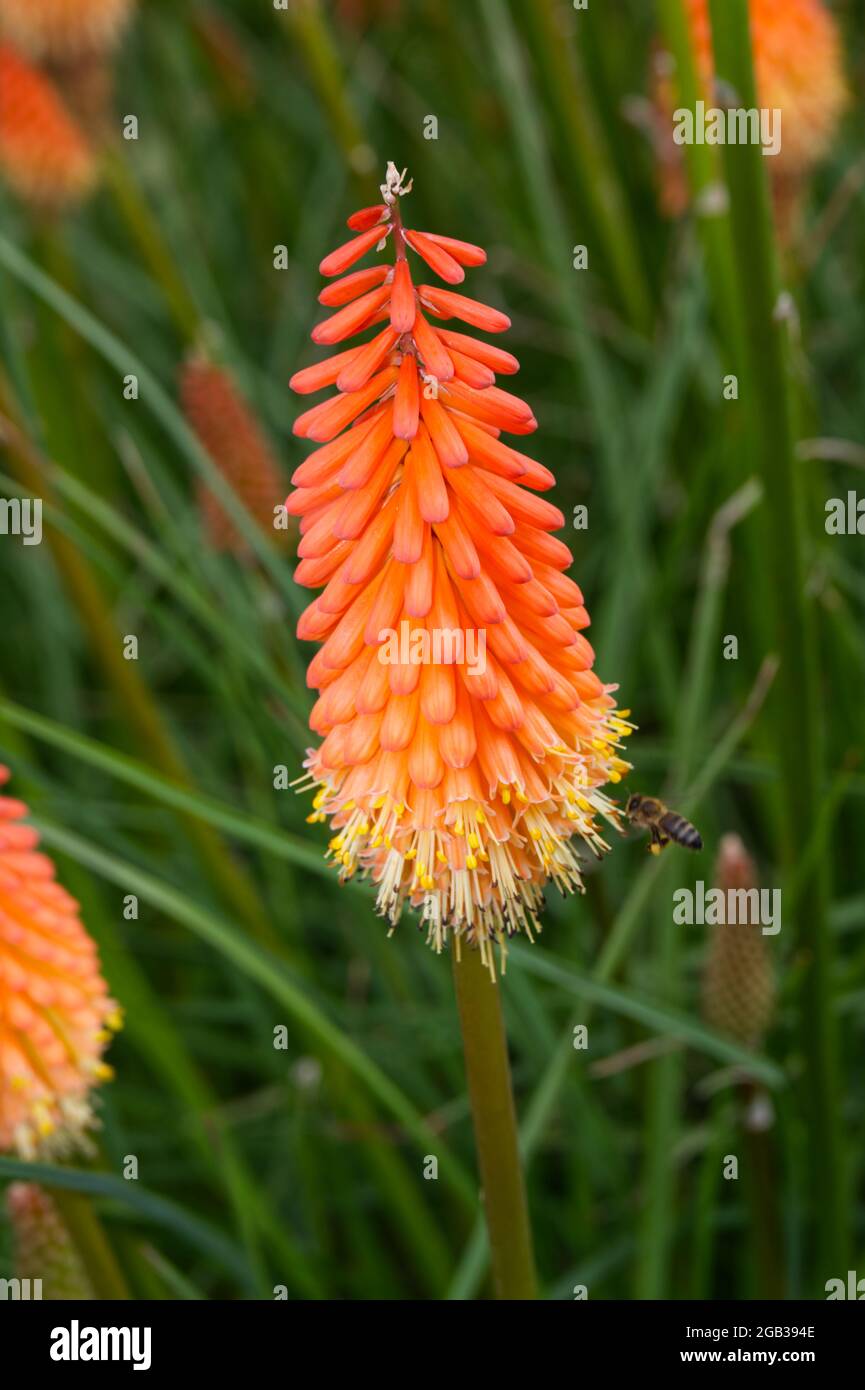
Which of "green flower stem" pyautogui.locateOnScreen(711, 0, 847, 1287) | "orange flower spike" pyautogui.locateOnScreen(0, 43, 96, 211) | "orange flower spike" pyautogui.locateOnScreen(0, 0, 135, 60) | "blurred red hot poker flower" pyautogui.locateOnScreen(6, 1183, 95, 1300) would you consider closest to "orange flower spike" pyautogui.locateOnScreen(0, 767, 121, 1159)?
"blurred red hot poker flower" pyautogui.locateOnScreen(6, 1183, 95, 1300)

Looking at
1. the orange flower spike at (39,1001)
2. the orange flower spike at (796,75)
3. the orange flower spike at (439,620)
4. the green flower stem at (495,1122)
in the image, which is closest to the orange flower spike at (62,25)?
the orange flower spike at (796,75)

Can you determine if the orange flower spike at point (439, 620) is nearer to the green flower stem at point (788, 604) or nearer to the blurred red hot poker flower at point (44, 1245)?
the green flower stem at point (788, 604)

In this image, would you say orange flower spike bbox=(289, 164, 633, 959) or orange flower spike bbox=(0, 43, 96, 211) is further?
orange flower spike bbox=(0, 43, 96, 211)

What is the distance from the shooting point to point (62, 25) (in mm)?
4668

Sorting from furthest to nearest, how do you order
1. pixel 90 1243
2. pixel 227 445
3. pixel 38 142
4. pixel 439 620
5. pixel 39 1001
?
pixel 38 142 → pixel 227 445 → pixel 90 1243 → pixel 39 1001 → pixel 439 620

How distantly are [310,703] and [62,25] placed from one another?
2.81 m

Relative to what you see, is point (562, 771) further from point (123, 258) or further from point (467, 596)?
point (123, 258)

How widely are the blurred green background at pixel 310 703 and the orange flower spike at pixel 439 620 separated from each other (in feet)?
1.44

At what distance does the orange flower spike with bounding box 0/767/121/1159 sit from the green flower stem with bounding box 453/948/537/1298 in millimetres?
630

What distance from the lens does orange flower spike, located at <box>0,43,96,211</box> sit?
458 centimetres

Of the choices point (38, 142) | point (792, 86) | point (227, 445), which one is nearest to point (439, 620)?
point (227, 445)

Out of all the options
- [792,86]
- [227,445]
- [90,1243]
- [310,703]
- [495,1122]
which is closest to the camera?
[495,1122]

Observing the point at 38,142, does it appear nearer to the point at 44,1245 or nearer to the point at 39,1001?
the point at 39,1001

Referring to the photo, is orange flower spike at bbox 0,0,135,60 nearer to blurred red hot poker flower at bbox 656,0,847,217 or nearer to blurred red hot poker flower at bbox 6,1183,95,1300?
blurred red hot poker flower at bbox 656,0,847,217
